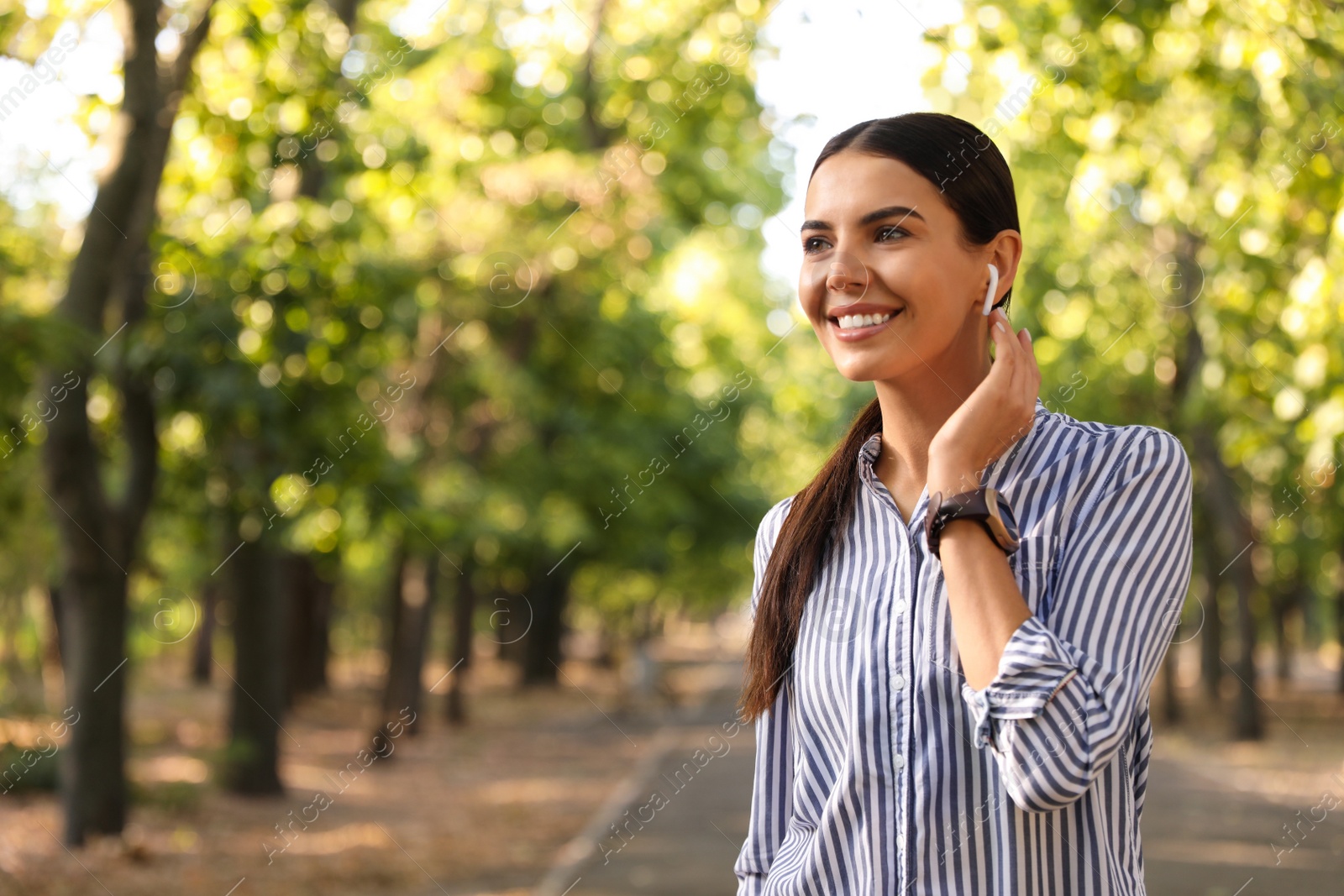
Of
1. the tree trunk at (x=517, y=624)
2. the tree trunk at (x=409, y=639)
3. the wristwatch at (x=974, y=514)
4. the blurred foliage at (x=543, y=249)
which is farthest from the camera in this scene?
the tree trunk at (x=517, y=624)

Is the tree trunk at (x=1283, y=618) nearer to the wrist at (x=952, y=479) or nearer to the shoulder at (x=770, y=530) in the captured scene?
the shoulder at (x=770, y=530)

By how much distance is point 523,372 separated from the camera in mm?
18984

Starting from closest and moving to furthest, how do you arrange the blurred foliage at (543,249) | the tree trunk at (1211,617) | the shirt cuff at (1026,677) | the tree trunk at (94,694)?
the shirt cuff at (1026,677) < the blurred foliage at (543,249) < the tree trunk at (94,694) < the tree trunk at (1211,617)

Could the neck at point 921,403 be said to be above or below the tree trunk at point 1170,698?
above

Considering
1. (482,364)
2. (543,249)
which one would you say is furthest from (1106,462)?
(482,364)

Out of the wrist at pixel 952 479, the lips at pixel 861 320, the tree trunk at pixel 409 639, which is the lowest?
the tree trunk at pixel 409 639

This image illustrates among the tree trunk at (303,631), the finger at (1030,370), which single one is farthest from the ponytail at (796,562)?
the tree trunk at (303,631)

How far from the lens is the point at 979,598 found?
1797 mm

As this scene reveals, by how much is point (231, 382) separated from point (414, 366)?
8.44 meters

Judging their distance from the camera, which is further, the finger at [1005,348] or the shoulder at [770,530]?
the shoulder at [770,530]

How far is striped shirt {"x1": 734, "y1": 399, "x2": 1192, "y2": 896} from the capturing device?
175 cm

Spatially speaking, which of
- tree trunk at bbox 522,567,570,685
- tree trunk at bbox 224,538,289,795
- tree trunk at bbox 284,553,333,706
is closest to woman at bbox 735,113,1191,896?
tree trunk at bbox 224,538,289,795

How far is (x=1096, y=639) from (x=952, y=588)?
0.19 m

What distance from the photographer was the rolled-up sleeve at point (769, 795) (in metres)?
2.30
